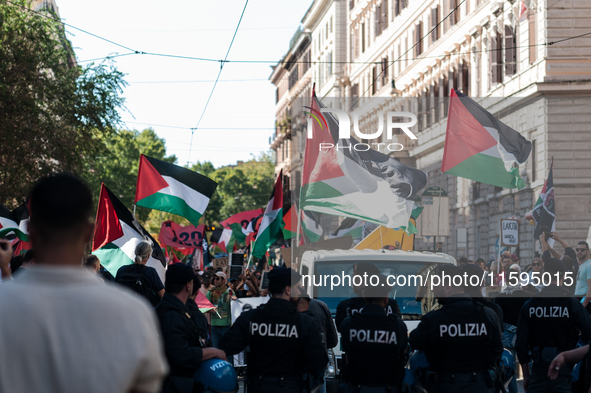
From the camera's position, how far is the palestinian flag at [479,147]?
1230 cm

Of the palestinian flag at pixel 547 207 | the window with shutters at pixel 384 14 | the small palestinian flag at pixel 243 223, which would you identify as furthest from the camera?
the window with shutters at pixel 384 14

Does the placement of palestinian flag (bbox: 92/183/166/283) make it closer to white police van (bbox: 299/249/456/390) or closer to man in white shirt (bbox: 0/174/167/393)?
white police van (bbox: 299/249/456/390)

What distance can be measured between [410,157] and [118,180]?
27.2m

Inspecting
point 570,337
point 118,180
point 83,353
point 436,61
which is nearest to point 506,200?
point 436,61

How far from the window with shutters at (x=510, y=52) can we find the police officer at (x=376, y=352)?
2599cm

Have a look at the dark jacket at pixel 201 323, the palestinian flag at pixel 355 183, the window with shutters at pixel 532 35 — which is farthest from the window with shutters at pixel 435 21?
the dark jacket at pixel 201 323

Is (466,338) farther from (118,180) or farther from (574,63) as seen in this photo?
(118,180)

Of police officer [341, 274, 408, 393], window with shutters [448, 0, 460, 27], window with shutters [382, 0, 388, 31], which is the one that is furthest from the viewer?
window with shutters [382, 0, 388, 31]

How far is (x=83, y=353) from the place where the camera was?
2002 mm

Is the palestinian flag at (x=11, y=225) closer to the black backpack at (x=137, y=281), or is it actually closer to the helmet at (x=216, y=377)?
the black backpack at (x=137, y=281)

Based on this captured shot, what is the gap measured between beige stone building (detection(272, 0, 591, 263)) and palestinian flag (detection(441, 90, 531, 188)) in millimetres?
13690

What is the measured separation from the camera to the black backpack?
784cm

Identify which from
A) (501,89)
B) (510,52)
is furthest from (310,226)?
(510,52)

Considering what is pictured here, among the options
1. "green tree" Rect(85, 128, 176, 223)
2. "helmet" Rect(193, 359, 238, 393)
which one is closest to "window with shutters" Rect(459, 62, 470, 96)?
"green tree" Rect(85, 128, 176, 223)
